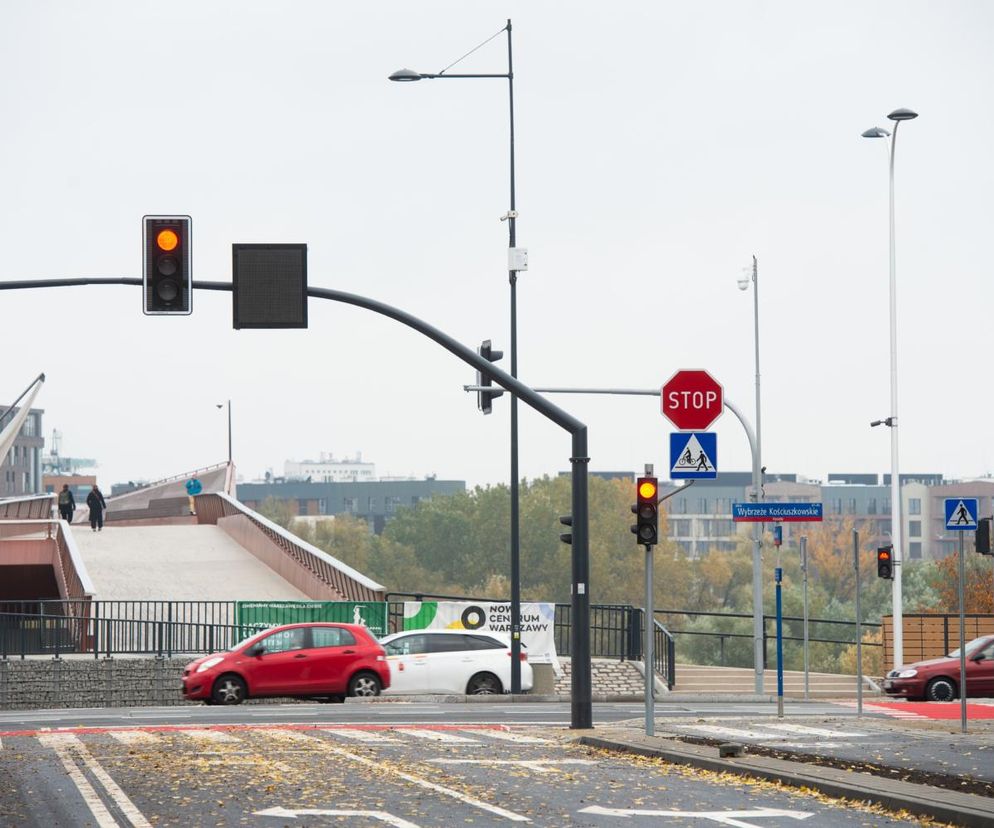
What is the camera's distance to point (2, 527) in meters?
55.8

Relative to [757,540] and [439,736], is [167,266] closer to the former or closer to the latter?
[439,736]

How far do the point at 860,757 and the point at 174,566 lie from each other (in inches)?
1473

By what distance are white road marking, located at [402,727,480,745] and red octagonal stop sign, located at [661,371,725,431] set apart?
427 centimetres

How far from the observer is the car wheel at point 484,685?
30.3 m

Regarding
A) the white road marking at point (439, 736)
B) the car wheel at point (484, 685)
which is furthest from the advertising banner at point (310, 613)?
the white road marking at point (439, 736)

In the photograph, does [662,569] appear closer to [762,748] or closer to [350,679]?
[350,679]

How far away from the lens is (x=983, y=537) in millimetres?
24016

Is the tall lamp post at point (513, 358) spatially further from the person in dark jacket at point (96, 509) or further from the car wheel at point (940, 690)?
the person in dark jacket at point (96, 509)

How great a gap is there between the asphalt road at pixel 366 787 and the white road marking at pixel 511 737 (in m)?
0.14

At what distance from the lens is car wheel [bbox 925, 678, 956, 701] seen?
31.3 metres

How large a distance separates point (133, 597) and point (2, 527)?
13.1 meters

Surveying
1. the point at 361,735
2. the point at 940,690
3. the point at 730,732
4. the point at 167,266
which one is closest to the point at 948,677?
the point at 940,690

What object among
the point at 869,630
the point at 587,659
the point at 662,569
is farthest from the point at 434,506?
the point at 587,659

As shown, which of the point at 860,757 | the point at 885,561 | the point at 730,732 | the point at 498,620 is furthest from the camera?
the point at 498,620
